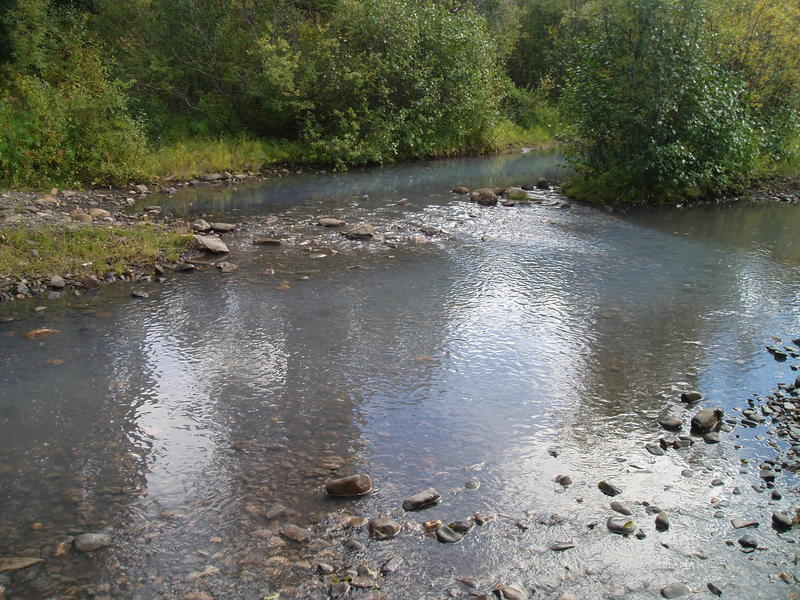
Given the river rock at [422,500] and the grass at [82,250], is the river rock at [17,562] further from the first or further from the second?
the grass at [82,250]

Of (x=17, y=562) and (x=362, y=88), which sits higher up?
(x=362, y=88)

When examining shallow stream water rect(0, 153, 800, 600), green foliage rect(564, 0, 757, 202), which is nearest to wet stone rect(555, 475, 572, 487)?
shallow stream water rect(0, 153, 800, 600)

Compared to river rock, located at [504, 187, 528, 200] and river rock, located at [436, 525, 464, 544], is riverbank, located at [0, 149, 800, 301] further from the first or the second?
river rock, located at [436, 525, 464, 544]

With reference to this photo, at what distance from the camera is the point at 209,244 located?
1111 centimetres

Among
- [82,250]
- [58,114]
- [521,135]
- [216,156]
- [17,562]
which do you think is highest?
[58,114]

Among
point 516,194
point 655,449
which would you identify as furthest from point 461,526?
point 516,194

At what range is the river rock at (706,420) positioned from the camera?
5609 mm

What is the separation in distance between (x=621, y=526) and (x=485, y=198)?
11.7 metres

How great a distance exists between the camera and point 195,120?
21.2 metres

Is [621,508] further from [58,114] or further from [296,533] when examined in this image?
[58,114]

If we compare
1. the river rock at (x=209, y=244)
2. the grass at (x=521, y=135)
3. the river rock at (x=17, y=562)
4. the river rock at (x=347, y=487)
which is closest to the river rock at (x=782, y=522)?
the river rock at (x=347, y=487)

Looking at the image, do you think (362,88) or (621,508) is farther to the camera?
A: (362,88)

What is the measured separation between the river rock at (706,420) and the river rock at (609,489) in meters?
1.21

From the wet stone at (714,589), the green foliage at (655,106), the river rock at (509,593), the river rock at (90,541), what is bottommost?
the river rock at (90,541)
